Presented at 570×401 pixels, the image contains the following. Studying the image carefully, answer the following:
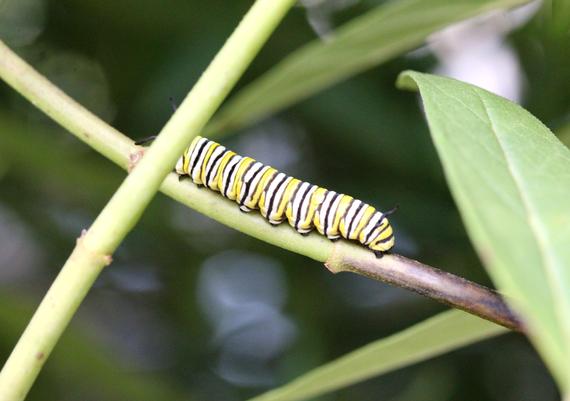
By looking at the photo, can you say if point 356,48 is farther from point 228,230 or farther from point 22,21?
point 22,21

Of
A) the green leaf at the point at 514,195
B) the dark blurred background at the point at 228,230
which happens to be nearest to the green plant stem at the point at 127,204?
the green leaf at the point at 514,195

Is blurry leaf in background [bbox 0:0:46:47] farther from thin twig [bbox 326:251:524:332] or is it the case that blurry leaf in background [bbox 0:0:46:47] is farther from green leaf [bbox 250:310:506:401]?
thin twig [bbox 326:251:524:332]

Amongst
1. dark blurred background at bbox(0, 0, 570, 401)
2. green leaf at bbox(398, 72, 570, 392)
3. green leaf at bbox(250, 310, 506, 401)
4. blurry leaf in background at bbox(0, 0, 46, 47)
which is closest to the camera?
green leaf at bbox(398, 72, 570, 392)

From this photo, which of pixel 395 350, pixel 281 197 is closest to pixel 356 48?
pixel 281 197

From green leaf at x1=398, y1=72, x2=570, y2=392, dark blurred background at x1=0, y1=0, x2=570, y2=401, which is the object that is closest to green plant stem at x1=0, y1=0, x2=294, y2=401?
green leaf at x1=398, y1=72, x2=570, y2=392

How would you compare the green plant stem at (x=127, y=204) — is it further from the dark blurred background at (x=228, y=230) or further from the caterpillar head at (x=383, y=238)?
the dark blurred background at (x=228, y=230)

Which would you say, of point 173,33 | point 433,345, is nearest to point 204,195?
point 433,345
